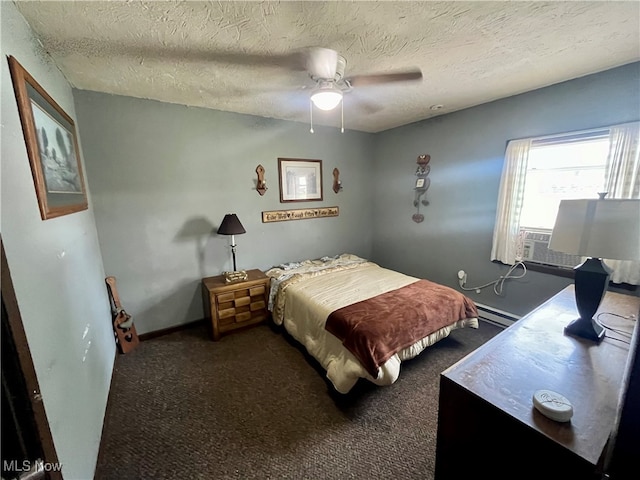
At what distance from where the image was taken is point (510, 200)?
8.29 feet

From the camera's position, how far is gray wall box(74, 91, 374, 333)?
2.29 meters

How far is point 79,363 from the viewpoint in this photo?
127 centimetres

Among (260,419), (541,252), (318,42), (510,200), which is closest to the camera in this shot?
(318,42)

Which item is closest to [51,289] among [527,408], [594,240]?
[527,408]

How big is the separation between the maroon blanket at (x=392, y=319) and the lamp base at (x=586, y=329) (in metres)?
0.88

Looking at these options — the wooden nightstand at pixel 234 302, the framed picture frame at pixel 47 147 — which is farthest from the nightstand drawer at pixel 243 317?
the framed picture frame at pixel 47 147

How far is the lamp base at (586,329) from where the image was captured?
1231mm

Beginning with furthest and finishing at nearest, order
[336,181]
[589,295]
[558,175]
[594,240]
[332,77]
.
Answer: [336,181] < [558,175] < [332,77] < [589,295] < [594,240]

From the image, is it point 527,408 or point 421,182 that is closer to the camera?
point 527,408

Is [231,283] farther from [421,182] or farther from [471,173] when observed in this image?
[471,173]

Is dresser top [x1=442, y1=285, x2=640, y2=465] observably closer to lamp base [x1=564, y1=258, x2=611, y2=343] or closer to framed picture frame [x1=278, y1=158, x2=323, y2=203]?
lamp base [x1=564, y1=258, x2=611, y2=343]

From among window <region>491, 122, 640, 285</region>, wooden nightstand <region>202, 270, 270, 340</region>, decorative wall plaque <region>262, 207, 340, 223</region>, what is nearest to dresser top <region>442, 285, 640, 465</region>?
window <region>491, 122, 640, 285</region>

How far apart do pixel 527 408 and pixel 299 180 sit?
119 inches

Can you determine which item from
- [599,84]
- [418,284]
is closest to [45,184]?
[418,284]
